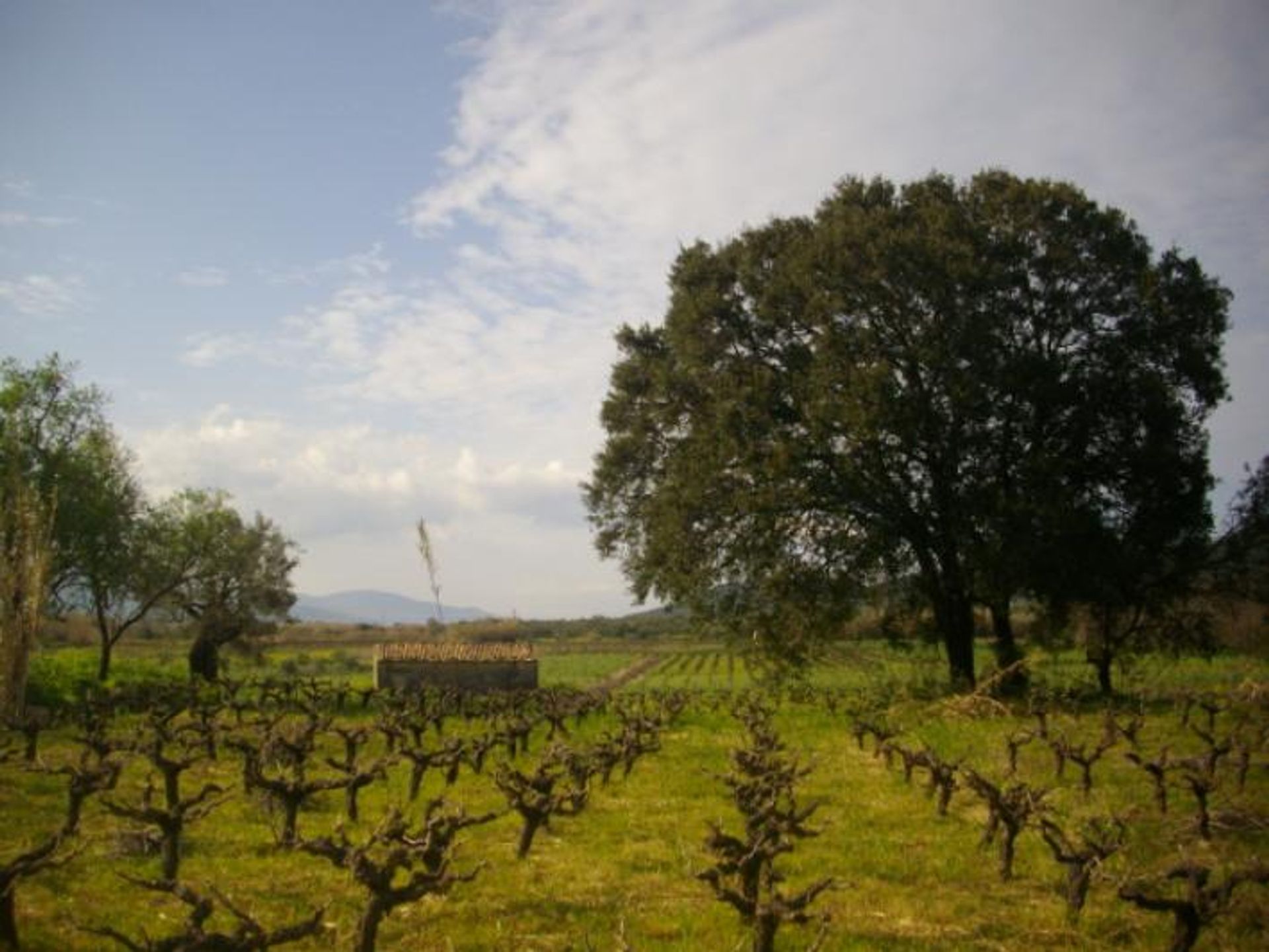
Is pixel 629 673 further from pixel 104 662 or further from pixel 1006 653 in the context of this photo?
pixel 1006 653

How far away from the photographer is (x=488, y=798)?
18.8m

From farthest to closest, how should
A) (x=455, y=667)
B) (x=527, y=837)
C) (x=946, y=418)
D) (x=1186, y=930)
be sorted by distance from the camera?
(x=455, y=667), (x=946, y=418), (x=527, y=837), (x=1186, y=930)

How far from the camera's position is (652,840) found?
15.2 meters

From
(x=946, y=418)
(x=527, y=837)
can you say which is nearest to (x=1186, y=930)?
(x=527, y=837)

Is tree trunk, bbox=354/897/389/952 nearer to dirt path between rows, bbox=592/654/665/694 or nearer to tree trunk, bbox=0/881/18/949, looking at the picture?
tree trunk, bbox=0/881/18/949

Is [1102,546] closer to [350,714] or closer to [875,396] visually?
[875,396]

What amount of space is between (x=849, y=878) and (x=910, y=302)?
23083mm

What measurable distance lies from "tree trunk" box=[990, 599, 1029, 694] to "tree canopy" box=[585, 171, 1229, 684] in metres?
0.15

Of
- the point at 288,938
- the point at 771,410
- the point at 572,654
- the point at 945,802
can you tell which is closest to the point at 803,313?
the point at 771,410

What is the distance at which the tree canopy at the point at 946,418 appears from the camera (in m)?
30.0

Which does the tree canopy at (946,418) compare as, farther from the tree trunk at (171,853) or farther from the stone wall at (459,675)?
the tree trunk at (171,853)


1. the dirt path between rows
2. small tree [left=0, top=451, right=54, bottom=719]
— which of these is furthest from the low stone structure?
small tree [left=0, top=451, right=54, bottom=719]

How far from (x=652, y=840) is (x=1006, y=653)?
22281 millimetres

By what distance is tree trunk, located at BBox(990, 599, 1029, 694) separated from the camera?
32438mm
